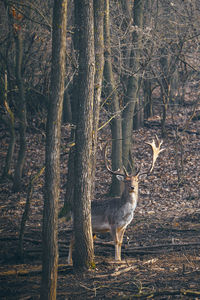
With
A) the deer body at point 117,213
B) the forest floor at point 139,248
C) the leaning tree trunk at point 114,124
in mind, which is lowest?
the forest floor at point 139,248

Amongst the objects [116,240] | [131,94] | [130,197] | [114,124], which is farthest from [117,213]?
[131,94]

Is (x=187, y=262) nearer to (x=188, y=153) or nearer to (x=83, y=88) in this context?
(x=83, y=88)

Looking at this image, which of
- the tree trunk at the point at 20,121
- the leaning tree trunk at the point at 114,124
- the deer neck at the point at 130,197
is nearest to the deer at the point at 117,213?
the deer neck at the point at 130,197

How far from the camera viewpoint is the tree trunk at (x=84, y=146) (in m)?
9.45

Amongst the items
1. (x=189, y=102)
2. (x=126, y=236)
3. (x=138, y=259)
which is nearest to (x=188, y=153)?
(x=189, y=102)

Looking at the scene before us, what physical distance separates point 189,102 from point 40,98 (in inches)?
336

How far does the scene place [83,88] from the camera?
9523 millimetres

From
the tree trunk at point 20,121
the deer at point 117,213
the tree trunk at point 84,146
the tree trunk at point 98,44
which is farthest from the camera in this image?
the tree trunk at point 20,121

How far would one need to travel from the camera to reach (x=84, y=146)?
31.1 feet

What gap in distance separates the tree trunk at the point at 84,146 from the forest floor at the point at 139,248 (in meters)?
0.53

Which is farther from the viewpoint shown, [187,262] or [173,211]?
[173,211]

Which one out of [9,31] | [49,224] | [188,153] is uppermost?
[9,31]

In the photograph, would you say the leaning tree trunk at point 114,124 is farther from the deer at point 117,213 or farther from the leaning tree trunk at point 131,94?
the deer at point 117,213

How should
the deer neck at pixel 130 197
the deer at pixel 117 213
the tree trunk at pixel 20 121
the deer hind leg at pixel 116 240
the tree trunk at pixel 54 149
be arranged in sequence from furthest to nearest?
the tree trunk at pixel 20 121 → the deer neck at pixel 130 197 → the deer at pixel 117 213 → the deer hind leg at pixel 116 240 → the tree trunk at pixel 54 149
